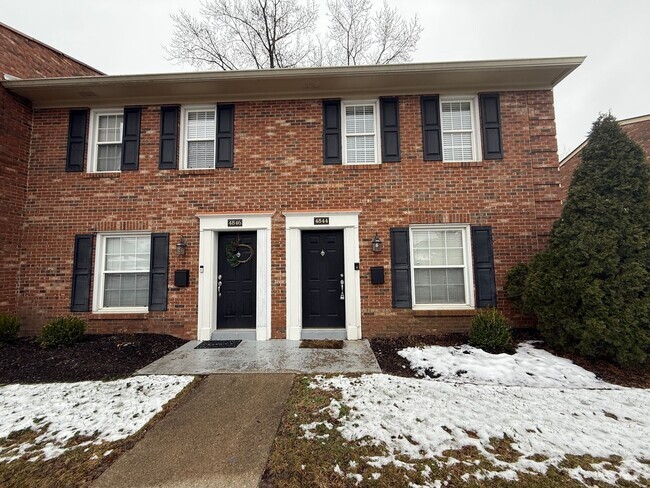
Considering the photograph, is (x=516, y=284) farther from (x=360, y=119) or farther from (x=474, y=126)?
(x=360, y=119)

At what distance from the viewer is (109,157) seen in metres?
6.48

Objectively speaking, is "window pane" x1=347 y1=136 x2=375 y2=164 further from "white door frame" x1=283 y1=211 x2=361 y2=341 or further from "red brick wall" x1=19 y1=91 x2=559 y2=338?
"white door frame" x1=283 y1=211 x2=361 y2=341

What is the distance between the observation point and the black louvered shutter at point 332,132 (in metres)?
6.19

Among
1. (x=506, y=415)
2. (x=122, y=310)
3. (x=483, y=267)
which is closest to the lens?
(x=506, y=415)

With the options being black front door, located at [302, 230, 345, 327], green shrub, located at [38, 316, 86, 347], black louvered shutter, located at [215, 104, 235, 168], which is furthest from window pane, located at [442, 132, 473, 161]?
green shrub, located at [38, 316, 86, 347]

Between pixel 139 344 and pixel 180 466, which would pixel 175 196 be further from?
pixel 180 466

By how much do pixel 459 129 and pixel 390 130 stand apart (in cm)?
146

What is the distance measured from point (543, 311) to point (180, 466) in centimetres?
538

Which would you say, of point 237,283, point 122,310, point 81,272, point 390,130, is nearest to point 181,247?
point 237,283

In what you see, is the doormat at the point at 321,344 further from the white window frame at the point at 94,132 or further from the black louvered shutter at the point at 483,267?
the white window frame at the point at 94,132

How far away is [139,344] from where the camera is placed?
5.47 meters

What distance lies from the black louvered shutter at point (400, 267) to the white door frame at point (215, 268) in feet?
8.21

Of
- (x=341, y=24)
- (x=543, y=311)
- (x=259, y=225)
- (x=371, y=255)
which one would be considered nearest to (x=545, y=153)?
(x=543, y=311)

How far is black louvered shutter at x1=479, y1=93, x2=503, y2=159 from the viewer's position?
6.02 m
